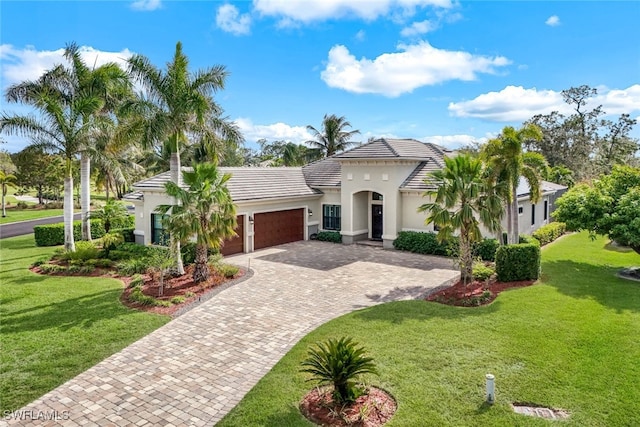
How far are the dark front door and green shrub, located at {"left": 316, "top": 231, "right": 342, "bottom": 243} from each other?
229 centimetres

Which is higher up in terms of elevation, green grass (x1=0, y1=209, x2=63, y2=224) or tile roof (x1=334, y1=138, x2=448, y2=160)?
tile roof (x1=334, y1=138, x2=448, y2=160)

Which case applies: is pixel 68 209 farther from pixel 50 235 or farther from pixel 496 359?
pixel 496 359

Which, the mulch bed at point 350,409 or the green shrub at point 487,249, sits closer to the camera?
the mulch bed at point 350,409

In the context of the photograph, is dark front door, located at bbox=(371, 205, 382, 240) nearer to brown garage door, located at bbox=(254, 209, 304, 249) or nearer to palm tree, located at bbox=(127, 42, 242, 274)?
brown garage door, located at bbox=(254, 209, 304, 249)

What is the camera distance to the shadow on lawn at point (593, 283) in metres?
13.5

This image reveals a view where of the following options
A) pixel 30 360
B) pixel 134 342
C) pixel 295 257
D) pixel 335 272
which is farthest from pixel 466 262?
pixel 30 360

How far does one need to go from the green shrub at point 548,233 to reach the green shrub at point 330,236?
1144cm

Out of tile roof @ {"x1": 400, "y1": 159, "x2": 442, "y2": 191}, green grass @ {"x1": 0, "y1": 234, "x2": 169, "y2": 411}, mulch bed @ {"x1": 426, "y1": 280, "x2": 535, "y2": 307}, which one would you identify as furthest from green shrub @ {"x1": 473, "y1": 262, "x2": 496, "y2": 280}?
green grass @ {"x1": 0, "y1": 234, "x2": 169, "y2": 411}

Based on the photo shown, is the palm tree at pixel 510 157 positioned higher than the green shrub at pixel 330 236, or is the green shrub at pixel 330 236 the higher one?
the palm tree at pixel 510 157

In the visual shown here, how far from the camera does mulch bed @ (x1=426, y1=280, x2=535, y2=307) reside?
13.7m

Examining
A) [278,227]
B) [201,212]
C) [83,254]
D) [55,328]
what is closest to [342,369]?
[55,328]

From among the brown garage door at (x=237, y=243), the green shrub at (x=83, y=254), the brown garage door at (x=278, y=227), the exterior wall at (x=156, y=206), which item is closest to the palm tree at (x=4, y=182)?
the exterior wall at (x=156, y=206)

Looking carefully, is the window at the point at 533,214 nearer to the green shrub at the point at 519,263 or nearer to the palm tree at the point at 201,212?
the green shrub at the point at 519,263

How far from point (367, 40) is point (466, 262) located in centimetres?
1366
